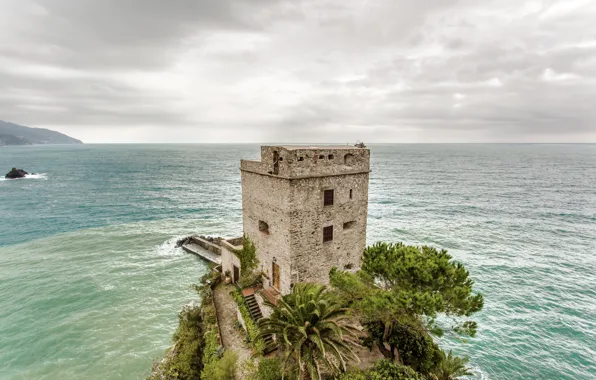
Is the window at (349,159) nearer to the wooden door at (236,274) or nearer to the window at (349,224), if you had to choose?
the window at (349,224)

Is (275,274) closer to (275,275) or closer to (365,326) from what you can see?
(275,275)

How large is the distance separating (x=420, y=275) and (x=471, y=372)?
14228 mm

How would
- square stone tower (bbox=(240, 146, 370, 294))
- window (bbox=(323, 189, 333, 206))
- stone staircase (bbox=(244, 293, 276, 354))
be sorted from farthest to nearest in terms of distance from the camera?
1. stone staircase (bbox=(244, 293, 276, 354))
2. window (bbox=(323, 189, 333, 206))
3. square stone tower (bbox=(240, 146, 370, 294))

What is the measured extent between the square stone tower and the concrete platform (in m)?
21.5

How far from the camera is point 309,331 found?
47.7ft

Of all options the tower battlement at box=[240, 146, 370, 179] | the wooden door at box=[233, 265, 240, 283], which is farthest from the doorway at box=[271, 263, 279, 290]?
the tower battlement at box=[240, 146, 370, 179]

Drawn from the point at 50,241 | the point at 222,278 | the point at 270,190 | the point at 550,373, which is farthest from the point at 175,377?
the point at 50,241

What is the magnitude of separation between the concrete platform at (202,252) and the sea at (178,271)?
1238 millimetres

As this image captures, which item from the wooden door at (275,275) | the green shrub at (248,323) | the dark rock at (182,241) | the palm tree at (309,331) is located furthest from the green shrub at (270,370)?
the dark rock at (182,241)

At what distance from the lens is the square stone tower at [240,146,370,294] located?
1944 centimetres

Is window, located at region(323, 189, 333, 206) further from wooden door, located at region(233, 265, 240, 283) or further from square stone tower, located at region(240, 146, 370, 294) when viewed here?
wooden door, located at region(233, 265, 240, 283)

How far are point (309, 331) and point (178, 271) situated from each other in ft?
101

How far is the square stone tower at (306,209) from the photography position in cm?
1944

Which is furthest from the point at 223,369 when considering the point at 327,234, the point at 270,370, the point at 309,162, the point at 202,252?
the point at 202,252
